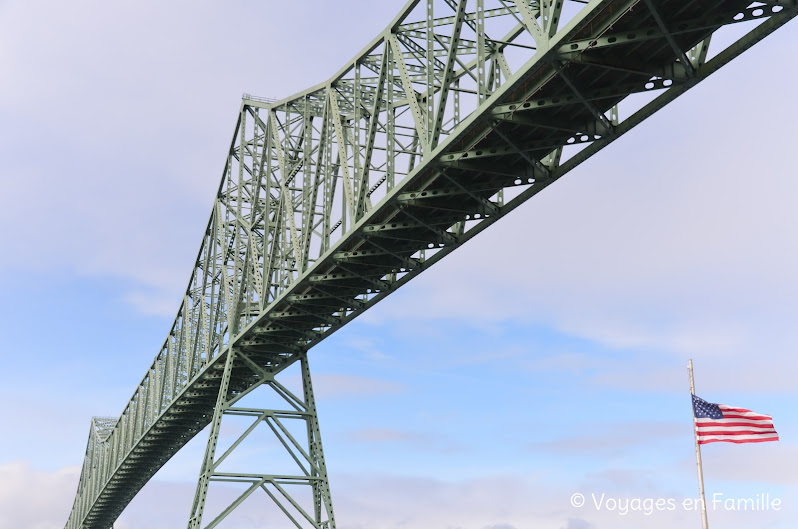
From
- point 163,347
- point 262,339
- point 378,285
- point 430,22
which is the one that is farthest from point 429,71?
point 163,347

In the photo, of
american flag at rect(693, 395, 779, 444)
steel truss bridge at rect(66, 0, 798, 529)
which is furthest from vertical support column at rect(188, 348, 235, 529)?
american flag at rect(693, 395, 779, 444)

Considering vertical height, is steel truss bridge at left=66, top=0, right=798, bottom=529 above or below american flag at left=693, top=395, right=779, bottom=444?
above

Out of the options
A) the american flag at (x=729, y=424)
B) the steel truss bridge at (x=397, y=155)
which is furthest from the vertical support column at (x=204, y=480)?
the american flag at (x=729, y=424)

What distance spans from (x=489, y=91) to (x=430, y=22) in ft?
12.6

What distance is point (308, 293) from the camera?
Answer: 128 ft

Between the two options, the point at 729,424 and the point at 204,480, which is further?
the point at 204,480

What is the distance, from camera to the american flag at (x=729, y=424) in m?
29.8

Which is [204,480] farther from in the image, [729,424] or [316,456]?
[729,424]

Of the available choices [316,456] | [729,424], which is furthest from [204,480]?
[729,424]

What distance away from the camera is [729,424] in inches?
1179

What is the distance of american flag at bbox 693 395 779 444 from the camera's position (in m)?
29.8

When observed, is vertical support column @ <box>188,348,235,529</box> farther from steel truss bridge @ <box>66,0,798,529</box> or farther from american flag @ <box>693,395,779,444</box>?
american flag @ <box>693,395,779,444</box>

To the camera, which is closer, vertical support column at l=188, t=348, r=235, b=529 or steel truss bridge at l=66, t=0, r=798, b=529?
steel truss bridge at l=66, t=0, r=798, b=529

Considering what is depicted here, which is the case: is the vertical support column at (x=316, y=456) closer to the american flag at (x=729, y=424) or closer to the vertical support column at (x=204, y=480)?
the vertical support column at (x=204, y=480)
